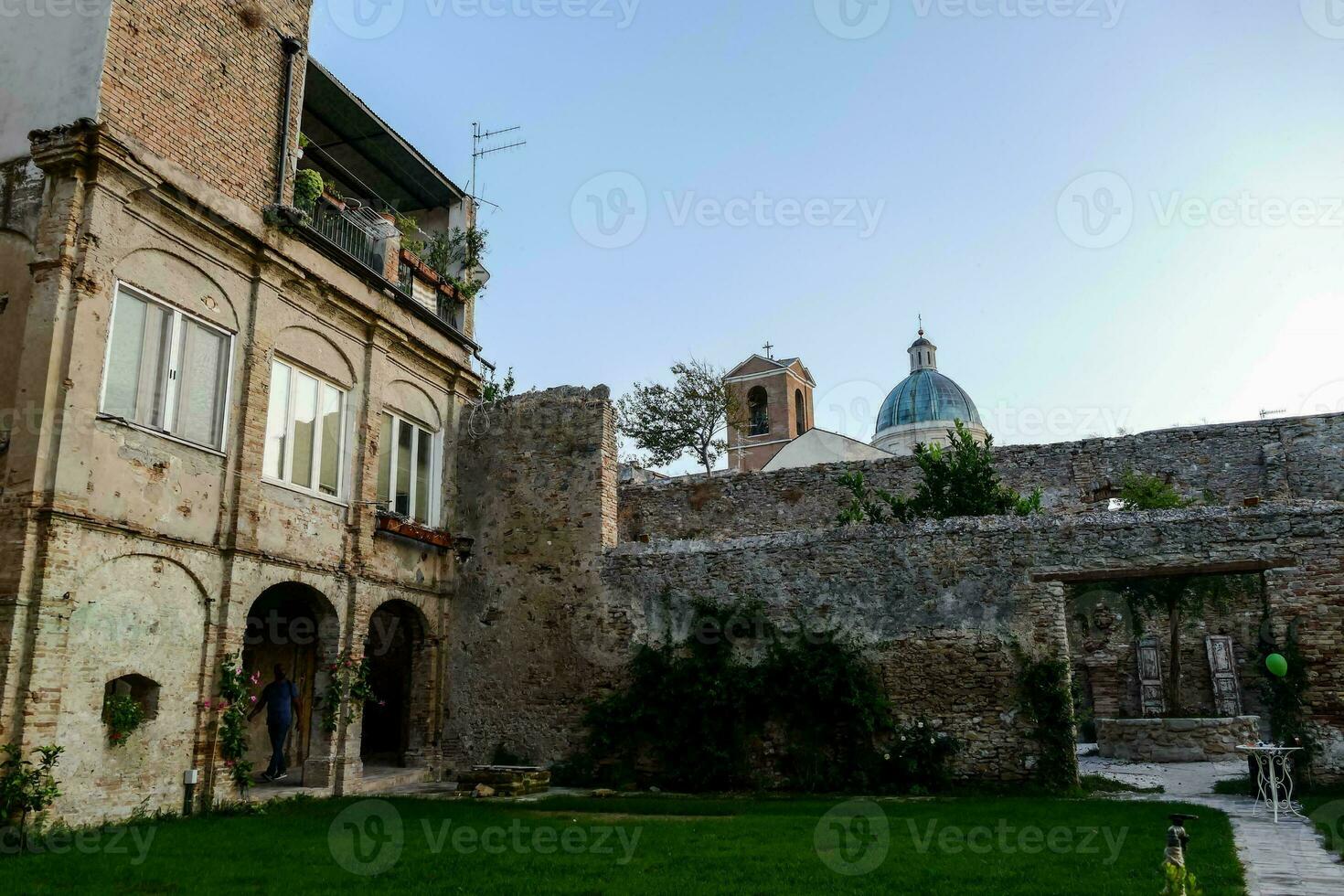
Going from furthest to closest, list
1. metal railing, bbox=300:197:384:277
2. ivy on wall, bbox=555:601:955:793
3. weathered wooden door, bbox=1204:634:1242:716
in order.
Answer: weathered wooden door, bbox=1204:634:1242:716 → metal railing, bbox=300:197:384:277 → ivy on wall, bbox=555:601:955:793

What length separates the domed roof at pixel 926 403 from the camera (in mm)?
45188

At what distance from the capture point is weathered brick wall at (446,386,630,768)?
1422 centimetres

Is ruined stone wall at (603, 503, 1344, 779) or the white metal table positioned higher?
ruined stone wall at (603, 503, 1344, 779)

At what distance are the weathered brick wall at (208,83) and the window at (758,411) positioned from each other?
31895 mm

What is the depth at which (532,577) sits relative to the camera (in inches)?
585

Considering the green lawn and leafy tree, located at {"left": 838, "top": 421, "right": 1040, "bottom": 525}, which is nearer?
the green lawn

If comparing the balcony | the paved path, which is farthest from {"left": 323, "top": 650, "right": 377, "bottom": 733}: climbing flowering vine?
the paved path

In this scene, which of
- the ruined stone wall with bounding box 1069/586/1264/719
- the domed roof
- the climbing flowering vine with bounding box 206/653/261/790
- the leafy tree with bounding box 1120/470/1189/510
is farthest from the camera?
the domed roof

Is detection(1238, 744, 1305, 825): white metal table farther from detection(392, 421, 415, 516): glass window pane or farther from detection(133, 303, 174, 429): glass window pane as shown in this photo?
detection(133, 303, 174, 429): glass window pane

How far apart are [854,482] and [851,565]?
6770mm

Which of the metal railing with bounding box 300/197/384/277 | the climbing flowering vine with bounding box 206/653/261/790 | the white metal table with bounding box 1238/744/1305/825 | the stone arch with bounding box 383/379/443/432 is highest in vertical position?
the metal railing with bounding box 300/197/384/277

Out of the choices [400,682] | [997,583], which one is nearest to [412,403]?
[400,682]

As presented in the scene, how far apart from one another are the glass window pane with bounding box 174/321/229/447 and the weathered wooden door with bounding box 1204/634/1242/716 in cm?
1930

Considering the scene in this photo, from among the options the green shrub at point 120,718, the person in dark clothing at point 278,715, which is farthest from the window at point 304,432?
the green shrub at point 120,718
